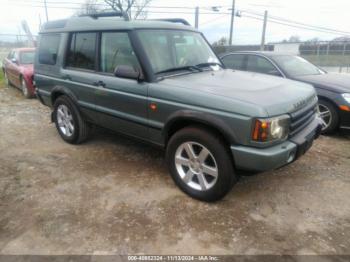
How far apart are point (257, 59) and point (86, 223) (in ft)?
16.3

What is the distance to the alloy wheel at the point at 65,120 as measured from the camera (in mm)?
5023

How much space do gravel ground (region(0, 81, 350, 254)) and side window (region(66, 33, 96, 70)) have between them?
55.3 inches

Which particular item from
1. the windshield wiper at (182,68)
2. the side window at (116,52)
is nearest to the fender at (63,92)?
the side window at (116,52)

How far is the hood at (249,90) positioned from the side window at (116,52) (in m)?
0.61

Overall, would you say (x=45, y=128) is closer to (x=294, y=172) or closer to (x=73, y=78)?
(x=73, y=78)

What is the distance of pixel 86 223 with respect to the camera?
302 centimetres

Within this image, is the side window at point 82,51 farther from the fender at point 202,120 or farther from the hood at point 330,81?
the hood at point 330,81

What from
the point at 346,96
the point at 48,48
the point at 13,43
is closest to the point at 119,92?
the point at 48,48

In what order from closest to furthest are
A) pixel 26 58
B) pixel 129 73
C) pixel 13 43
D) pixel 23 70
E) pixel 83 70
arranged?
pixel 129 73, pixel 83 70, pixel 23 70, pixel 26 58, pixel 13 43

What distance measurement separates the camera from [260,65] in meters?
6.32

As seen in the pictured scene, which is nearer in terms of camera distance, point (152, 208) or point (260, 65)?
point (152, 208)

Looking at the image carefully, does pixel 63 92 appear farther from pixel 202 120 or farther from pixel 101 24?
pixel 202 120

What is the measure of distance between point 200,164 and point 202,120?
1.79 ft

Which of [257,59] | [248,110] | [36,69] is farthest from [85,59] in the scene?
[257,59]
